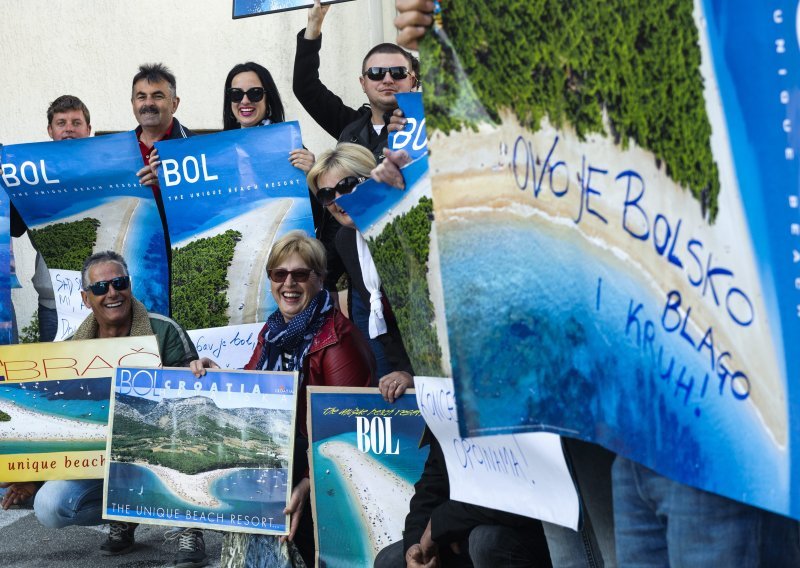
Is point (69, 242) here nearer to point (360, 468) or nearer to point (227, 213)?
point (227, 213)

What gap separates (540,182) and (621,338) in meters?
0.31

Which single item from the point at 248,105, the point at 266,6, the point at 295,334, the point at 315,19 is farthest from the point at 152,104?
the point at 295,334

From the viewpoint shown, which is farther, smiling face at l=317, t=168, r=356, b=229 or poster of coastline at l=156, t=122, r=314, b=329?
poster of coastline at l=156, t=122, r=314, b=329

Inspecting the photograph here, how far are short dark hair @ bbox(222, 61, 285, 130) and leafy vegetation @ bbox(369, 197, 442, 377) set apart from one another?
2.42 metres

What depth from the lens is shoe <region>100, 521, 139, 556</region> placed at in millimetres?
5062

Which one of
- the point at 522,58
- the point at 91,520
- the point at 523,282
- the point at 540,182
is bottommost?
the point at 91,520

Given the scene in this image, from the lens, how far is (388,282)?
2.96 metres

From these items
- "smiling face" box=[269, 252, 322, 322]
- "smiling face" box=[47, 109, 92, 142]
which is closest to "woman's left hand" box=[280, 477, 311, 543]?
"smiling face" box=[269, 252, 322, 322]

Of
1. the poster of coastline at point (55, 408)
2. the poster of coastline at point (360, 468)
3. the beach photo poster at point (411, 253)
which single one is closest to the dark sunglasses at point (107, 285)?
the poster of coastline at point (55, 408)

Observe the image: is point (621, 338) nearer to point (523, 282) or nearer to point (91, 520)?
point (523, 282)

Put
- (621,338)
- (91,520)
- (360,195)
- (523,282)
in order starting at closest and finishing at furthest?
(621,338), (523,282), (360,195), (91,520)

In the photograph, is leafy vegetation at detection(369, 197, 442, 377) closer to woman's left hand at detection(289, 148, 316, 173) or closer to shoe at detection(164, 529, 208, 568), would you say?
woman's left hand at detection(289, 148, 316, 173)

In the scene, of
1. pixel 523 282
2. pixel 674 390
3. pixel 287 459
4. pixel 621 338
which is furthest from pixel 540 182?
pixel 287 459

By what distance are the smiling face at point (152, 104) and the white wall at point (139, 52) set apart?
3.67 meters
